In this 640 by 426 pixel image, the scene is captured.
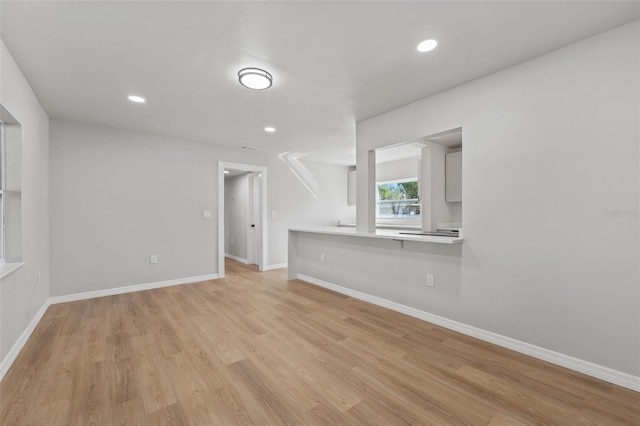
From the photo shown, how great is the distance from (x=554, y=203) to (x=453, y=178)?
269cm

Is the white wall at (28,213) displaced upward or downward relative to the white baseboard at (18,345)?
upward

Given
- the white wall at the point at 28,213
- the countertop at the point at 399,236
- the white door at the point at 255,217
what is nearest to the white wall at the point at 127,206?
the white wall at the point at 28,213

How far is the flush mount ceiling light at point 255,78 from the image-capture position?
242 cm

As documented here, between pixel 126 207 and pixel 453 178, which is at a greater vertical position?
pixel 453 178

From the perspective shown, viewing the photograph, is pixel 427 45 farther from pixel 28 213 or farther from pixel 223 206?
pixel 223 206

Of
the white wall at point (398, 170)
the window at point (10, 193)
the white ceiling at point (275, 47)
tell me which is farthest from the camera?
the white wall at point (398, 170)

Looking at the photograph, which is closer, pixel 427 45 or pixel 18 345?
pixel 427 45

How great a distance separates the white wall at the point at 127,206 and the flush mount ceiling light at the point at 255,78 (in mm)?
2607

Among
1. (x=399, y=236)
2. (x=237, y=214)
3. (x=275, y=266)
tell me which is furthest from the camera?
(x=237, y=214)

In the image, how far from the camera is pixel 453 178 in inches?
187

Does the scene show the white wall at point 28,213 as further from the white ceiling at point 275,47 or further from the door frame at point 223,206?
the door frame at point 223,206

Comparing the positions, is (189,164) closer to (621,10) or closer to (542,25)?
(542,25)

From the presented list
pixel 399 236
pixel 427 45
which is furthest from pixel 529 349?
pixel 427 45

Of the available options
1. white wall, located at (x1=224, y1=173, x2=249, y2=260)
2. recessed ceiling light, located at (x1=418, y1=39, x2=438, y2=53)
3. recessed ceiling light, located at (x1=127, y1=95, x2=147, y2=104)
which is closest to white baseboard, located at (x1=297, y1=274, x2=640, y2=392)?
recessed ceiling light, located at (x1=418, y1=39, x2=438, y2=53)
